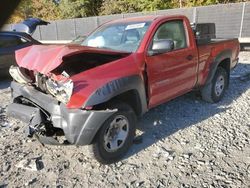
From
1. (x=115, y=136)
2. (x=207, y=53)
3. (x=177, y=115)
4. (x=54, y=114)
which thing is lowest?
(x=177, y=115)

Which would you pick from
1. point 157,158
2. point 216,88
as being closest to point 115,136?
point 157,158

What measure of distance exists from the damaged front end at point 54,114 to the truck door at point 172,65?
981 millimetres

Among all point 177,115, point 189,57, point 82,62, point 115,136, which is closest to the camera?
point 82,62

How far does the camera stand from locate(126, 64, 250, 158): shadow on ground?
4.22m

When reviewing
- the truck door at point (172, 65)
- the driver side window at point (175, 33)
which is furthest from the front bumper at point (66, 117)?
the driver side window at point (175, 33)

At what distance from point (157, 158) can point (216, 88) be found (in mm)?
A: 2506

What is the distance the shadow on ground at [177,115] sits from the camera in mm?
4222

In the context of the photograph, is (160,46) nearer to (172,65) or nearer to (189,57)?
(172,65)

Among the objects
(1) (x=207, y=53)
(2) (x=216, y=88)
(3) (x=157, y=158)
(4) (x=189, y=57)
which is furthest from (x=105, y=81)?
(2) (x=216, y=88)

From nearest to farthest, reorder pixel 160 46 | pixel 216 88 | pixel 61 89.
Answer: pixel 61 89 < pixel 160 46 < pixel 216 88

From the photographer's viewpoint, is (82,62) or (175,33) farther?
(175,33)

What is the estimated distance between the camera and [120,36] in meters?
4.34

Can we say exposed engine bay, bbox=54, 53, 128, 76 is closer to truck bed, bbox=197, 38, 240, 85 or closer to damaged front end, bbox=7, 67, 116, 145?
damaged front end, bbox=7, 67, 116, 145

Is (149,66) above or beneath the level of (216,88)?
above
